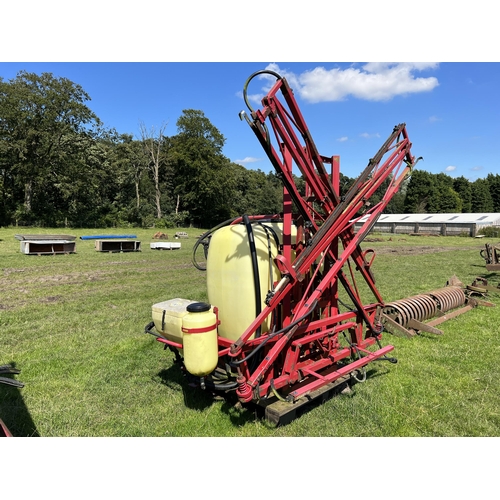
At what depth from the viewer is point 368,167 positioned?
462 cm

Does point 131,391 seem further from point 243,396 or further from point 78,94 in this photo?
point 78,94

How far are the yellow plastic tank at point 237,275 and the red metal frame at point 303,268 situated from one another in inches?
6.9

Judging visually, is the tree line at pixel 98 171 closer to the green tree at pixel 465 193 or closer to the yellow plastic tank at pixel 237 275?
the green tree at pixel 465 193

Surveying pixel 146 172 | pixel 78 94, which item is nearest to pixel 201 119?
pixel 146 172

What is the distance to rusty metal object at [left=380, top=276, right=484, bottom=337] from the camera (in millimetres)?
6957

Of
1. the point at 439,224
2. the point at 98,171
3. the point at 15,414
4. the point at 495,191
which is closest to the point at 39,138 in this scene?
the point at 98,171

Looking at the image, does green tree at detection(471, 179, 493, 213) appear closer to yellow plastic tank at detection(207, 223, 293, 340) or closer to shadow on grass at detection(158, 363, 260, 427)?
yellow plastic tank at detection(207, 223, 293, 340)

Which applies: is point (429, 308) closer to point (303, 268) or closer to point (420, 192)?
point (303, 268)

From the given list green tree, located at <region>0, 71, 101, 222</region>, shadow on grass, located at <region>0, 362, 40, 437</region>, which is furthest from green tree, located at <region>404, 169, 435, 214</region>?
shadow on grass, located at <region>0, 362, 40, 437</region>

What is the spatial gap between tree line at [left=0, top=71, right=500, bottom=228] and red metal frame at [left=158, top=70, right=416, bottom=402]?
27098mm

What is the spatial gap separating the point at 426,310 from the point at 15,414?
7569 millimetres

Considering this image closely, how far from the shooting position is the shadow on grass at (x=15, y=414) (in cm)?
381

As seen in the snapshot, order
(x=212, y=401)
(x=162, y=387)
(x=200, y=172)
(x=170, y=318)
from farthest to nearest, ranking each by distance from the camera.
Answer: (x=200, y=172) < (x=162, y=387) < (x=212, y=401) < (x=170, y=318)

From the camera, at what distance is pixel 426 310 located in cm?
786
